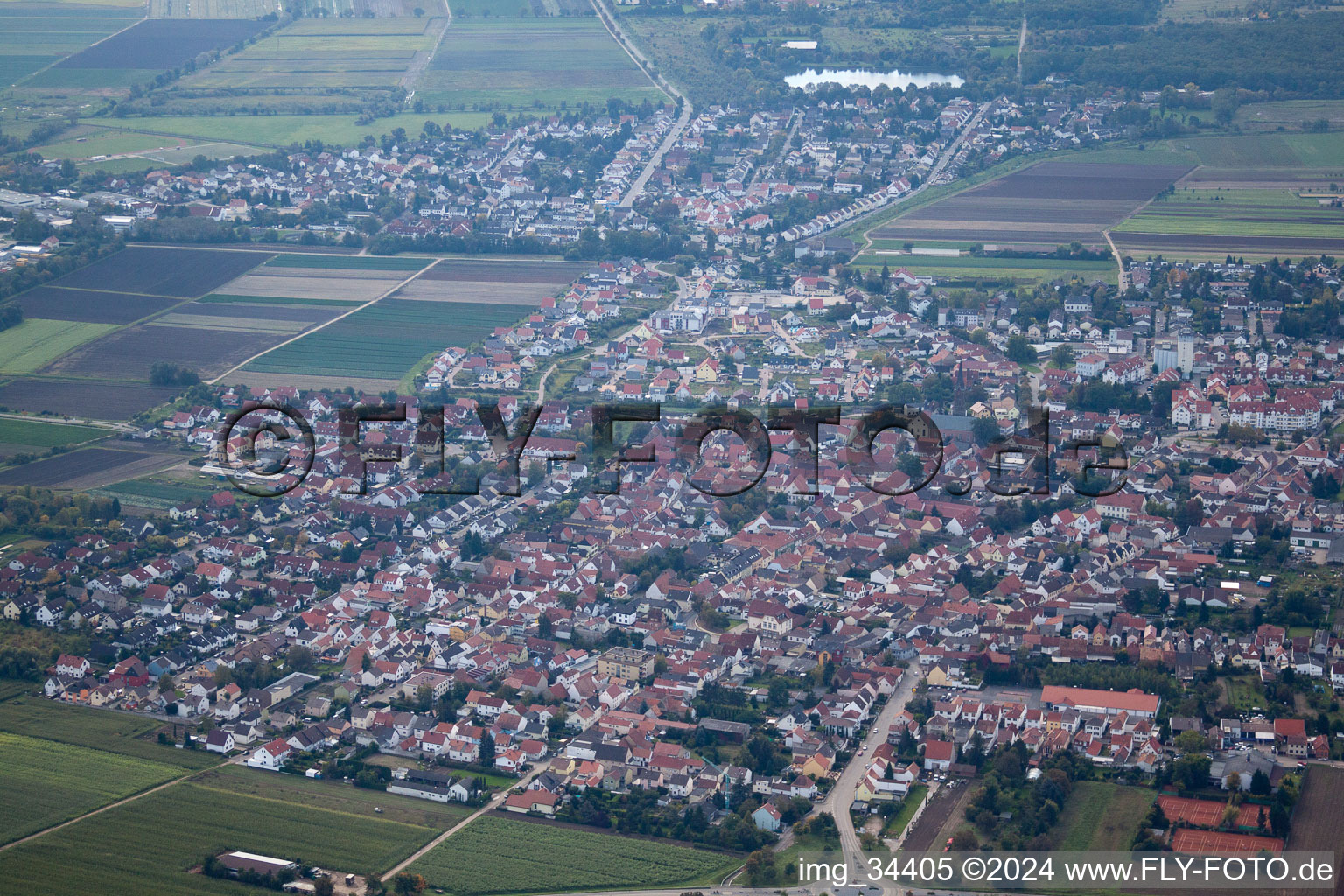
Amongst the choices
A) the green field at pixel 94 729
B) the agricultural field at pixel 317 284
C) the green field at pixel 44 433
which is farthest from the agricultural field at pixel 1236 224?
the green field at pixel 94 729

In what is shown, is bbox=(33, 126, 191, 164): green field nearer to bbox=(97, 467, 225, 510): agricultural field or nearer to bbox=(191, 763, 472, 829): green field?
bbox=(97, 467, 225, 510): agricultural field

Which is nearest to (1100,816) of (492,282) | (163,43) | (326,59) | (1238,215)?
(492,282)

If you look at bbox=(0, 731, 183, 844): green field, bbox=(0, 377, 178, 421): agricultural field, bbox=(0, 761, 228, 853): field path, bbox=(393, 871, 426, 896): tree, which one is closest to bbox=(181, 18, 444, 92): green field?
bbox=(0, 377, 178, 421): agricultural field

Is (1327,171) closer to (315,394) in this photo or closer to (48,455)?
(315,394)

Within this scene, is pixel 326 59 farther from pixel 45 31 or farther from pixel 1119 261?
pixel 1119 261

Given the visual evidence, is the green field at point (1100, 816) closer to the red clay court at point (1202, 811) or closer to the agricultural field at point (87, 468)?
the red clay court at point (1202, 811)
